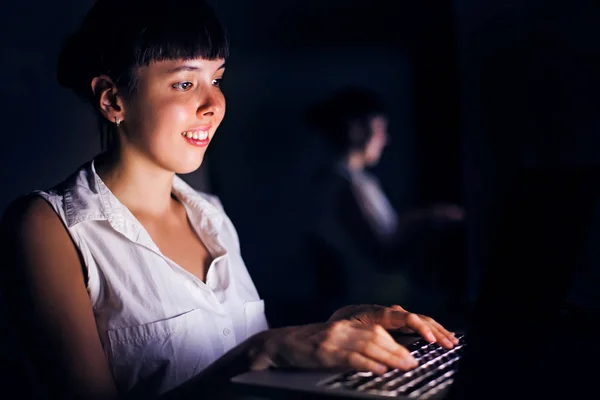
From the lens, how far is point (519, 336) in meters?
0.97

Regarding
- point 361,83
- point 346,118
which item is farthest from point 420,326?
point 361,83

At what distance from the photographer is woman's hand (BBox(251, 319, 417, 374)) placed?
786 mm

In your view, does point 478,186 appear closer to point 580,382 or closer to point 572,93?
point 572,93

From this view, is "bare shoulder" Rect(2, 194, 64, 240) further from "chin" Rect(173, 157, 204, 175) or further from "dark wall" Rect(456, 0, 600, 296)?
"dark wall" Rect(456, 0, 600, 296)

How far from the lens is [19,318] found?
103 cm

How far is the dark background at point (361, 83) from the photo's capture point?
142 cm

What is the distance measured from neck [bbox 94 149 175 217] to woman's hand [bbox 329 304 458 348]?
488mm

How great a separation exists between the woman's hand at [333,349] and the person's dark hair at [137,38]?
62 centimetres

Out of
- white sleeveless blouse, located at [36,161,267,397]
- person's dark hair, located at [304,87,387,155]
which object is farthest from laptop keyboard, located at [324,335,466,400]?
person's dark hair, located at [304,87,387,155]

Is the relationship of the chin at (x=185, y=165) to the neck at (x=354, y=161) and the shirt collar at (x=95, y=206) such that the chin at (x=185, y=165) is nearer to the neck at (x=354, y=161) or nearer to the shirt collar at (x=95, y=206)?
the shirt collar at (x=95, y=206)

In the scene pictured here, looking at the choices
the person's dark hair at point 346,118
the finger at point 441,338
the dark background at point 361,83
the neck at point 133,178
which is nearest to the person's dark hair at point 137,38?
the neck at point 133,178

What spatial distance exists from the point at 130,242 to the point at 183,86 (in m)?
0.33

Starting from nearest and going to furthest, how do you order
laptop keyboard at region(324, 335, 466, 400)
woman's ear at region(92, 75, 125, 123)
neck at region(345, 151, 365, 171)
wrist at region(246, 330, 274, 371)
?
laptop keyboard at region(324, 335, 466, 400) < wrist at region(246, 330, 274, 371) < woman's ear at region(92, 75, 125, 123) < neck at region(345, 151, 365, 171)

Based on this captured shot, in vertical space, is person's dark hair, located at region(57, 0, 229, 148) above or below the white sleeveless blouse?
above
